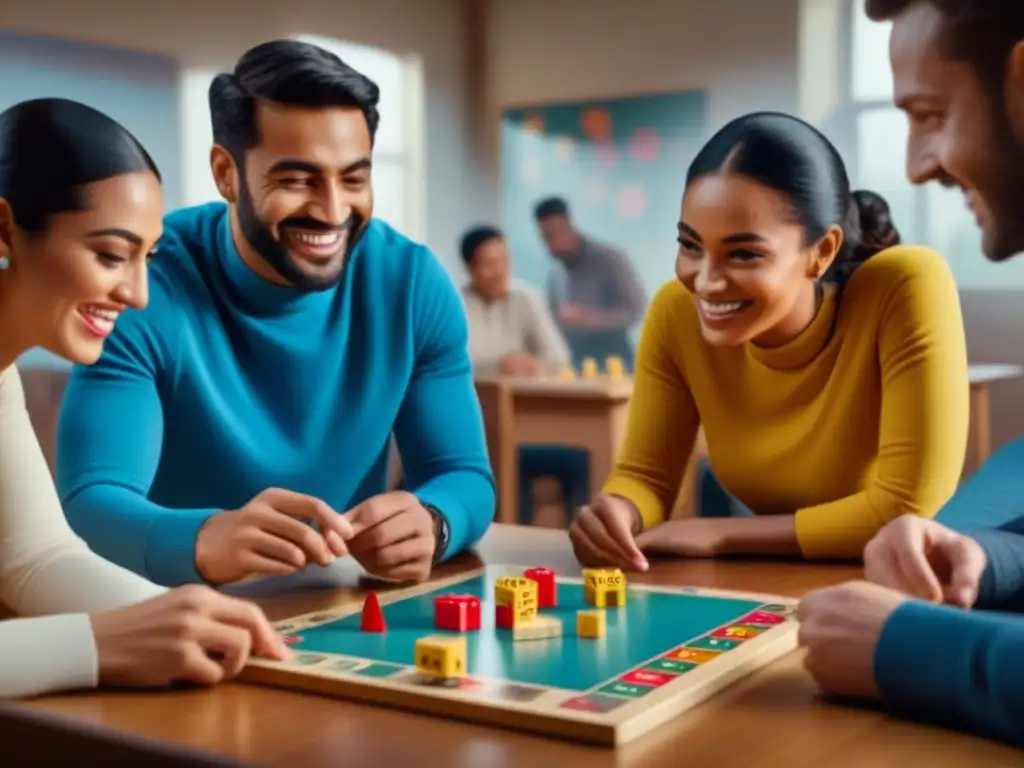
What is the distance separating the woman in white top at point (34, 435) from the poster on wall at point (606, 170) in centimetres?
362

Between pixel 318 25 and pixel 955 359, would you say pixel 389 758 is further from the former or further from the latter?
pixel 318 25

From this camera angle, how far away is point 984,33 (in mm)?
961

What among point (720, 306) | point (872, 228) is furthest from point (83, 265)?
point (872, 228)

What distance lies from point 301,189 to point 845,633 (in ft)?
2.17

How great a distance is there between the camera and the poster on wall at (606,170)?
4484mm

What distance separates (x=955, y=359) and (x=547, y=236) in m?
3.64

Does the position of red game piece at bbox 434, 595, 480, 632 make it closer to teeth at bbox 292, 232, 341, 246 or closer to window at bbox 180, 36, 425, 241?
teeth at bbox 292, 232, 341, 246

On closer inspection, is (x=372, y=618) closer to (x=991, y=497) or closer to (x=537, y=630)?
(x=537, y=630)

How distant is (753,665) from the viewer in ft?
2.58

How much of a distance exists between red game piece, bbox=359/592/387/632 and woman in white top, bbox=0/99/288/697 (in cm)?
8

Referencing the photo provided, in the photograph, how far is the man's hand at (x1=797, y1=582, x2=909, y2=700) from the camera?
28.3 inches

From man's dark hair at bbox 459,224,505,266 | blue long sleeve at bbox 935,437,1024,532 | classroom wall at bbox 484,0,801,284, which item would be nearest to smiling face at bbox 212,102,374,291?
blue long sleeve at bbox 935,437,1024,532

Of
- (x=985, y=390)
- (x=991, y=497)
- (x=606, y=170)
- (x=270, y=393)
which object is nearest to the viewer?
(x=991, y=497)

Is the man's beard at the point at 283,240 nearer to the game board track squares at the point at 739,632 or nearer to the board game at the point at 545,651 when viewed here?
the board game at the point at 545,651
